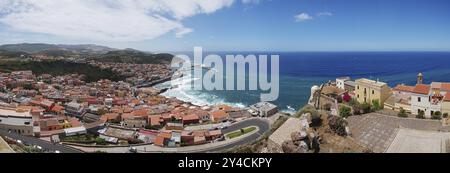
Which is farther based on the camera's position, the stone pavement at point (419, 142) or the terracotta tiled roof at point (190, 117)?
the terracotta tiled roof at point (190, 117)

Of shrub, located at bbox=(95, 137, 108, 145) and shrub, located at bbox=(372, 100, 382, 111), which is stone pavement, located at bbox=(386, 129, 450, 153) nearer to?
shrub, located at bbox=(372, 100, 382, 111)

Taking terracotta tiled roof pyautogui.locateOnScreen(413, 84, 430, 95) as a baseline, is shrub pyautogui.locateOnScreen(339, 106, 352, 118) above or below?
below

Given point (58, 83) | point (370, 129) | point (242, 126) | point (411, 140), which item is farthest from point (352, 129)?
point (58, 83)

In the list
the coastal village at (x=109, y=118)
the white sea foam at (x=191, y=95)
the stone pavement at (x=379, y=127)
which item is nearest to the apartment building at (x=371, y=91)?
the stone pavement at (x=379, y=127)

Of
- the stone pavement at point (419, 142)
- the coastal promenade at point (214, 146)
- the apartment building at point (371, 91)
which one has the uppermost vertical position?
the apartment building at point (371, 91)

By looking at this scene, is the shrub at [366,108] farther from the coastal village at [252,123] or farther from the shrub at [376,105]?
the shrub at [376,105]

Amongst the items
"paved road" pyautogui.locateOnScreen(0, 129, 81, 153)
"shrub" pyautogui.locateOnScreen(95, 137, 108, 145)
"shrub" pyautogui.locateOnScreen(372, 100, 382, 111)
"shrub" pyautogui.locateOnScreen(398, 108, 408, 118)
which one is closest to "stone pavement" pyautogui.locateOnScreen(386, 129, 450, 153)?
"shrub" pyautogui.locateOnScreen(398, 108, 408, 118)
